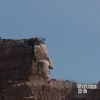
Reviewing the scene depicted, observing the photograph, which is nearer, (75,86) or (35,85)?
(35,85)

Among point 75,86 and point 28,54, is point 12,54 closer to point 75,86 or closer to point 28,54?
point 28,54

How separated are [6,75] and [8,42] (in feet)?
14.8

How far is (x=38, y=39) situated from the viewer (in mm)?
94188

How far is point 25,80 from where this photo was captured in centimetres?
9131

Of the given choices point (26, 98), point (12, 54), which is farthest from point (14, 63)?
point (26, 98)

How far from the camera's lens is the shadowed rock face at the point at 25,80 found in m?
89.5

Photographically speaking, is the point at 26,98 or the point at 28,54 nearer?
the point at 26,98

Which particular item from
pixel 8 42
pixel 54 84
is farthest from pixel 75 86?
pixel 8 42

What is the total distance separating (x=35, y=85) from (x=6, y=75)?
593 centimetres

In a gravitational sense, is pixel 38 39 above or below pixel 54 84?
above

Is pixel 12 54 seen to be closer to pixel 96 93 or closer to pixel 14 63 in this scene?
pixel 14 63

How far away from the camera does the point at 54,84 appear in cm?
9188

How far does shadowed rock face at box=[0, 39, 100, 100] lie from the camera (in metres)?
89.5

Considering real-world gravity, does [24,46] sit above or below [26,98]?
above
